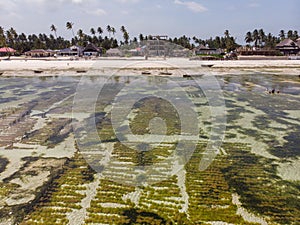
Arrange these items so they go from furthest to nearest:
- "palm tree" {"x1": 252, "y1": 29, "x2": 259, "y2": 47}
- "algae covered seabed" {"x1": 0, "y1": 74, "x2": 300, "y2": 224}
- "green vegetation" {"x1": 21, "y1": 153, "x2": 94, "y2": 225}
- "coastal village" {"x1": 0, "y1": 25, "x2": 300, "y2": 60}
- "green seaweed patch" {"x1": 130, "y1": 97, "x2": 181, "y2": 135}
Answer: "palm tree" {"x1": 252, "y1": 29, "x2": 259, "y2": 47}
"coastal village" {"x1": 0, "y1": 25, "x2": 300, "y2": 60}
"green seaweed patch" {"x1": 130, "y1": 97, "x2": 181, "y2": 135}
"algae covered seabed" {"x1": 0, "y1": 74, "x2": 300, "y2": 224}
"green vegetation" {"x1": 21, "y1": 153, "x2": 94, "y2": 225}

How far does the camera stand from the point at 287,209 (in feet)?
28.9

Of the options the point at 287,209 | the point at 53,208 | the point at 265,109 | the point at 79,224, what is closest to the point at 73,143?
the point at 53,208

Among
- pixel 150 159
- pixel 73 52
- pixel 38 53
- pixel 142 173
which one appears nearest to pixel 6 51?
pixel 38 53

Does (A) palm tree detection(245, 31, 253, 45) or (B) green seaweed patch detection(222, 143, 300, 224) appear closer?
(B) green seaweed patch detection(222, 143, 300, 224)

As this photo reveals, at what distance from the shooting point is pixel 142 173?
37.7 feet

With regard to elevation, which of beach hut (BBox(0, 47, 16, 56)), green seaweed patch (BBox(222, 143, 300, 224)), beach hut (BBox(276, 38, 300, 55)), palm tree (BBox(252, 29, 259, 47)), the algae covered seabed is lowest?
green seaweed patch (BBox(222, 143, 300, 224))

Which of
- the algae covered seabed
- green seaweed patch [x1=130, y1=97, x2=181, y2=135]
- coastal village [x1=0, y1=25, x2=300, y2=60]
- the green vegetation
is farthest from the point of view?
coastal village [x1=0, y1=25, x2=300, y2=60]

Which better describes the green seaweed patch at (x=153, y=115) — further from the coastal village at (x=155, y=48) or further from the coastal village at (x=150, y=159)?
the coastal village at (x=155, y=48)

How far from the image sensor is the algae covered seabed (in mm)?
8641

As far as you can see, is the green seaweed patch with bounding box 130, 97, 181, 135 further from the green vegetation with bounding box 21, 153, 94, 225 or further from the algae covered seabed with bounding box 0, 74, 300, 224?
the green vegetation with bounding box 21, 153, 94, 225

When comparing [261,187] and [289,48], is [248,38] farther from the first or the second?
[261,187]

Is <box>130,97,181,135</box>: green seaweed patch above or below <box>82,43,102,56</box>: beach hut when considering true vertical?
below

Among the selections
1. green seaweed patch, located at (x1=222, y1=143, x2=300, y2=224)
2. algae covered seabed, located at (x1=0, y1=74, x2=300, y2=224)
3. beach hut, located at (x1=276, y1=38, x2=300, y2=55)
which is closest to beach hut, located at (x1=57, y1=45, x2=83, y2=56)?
beach hut, located at (x1=276, y1=38, x2=300, y2=55)

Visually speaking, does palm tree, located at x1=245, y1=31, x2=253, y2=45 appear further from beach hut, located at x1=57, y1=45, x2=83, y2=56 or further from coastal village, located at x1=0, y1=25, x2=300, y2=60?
beach hut, located at x1=57, y1=45, x2=83, y2=56
